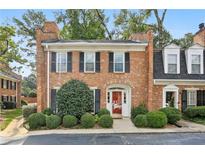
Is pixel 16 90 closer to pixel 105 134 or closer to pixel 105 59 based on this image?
pixel 105 59

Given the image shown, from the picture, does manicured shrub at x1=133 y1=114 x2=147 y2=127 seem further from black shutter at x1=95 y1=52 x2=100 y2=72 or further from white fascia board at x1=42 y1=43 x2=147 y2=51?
white fascia board at x1=42 y1=43 x2=147 y2=51

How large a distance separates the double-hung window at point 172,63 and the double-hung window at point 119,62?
3119 millimetres

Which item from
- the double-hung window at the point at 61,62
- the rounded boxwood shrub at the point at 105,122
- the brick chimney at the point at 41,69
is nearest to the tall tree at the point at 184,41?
the double-hung window at the point at 61,62

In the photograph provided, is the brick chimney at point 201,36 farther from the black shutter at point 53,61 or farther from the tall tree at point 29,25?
the tall tree at point 29,25

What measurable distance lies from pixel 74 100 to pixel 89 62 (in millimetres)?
3227

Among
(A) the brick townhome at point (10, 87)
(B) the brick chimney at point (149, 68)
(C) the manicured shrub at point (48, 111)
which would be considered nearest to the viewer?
(C) the manicured shrub at point (48, 111)

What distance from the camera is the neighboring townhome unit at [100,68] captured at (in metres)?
18.6

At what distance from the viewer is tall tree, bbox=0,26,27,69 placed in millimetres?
22214

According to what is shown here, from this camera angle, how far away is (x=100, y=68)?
742 inches

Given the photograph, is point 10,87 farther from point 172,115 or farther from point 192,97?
point 172,115

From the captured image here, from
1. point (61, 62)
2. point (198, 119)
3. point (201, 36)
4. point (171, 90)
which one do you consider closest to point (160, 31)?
point (201, 36)

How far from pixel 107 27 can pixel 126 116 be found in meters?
12.0

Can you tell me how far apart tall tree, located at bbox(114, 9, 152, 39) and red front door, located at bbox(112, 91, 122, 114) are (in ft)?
32.0

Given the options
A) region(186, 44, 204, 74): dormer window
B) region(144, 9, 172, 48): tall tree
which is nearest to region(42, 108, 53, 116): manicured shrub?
region(186, 44, 204, 74): dormer window
